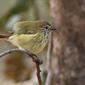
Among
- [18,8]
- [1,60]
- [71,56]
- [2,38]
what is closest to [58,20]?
[71,56]

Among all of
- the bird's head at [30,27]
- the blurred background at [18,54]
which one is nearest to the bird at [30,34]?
the bird's head at [30,27]

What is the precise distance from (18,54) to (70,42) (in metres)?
1.94

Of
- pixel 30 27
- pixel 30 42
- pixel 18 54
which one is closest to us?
pixel 30 42

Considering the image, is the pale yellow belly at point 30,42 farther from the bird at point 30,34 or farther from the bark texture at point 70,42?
the bark texture at point 70,42

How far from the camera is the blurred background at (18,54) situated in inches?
148

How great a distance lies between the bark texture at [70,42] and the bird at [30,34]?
25 cm

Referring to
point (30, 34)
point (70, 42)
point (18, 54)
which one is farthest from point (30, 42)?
point (18, 54)

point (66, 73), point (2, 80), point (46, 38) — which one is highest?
point (46, 38)

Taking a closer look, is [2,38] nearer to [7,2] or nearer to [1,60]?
[1,60]

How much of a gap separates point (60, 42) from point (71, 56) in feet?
0.63

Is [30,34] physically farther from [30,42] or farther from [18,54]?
[18,54]

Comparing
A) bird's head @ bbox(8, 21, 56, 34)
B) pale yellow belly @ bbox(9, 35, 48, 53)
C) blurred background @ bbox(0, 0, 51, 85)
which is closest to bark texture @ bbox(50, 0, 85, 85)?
pale yellow belly @ bbox(9, 35, 48, 53)

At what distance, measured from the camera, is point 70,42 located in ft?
7.61

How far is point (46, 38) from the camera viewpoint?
9.05ft
